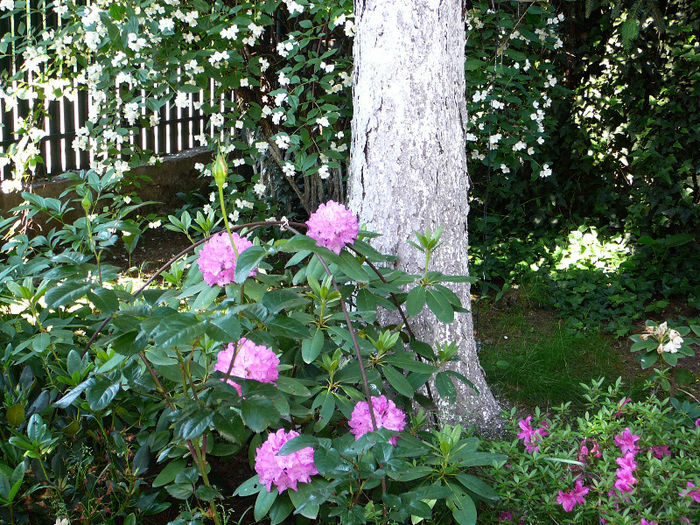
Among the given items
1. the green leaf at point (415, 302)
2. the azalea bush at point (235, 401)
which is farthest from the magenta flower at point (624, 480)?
the green leaf at point (415, 302)

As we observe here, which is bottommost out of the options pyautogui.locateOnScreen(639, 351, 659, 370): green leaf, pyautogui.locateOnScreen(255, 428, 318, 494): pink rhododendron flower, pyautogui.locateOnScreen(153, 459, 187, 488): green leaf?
pyautogui.locateOnScreen(153, 459, 187, 488): green leaf

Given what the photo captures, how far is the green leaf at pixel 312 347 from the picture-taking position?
5.85 feet

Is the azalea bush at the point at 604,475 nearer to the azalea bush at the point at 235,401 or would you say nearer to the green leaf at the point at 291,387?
the azalea bush at the point at 235,401

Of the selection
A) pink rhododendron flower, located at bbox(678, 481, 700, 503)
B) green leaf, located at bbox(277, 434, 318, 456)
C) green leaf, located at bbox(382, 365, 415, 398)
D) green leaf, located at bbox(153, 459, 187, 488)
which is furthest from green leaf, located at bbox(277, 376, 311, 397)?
pink rhododendron flower, located at bbox(678, 481, 700, 503)

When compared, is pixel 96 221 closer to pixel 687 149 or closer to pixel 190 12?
pixel 190 12

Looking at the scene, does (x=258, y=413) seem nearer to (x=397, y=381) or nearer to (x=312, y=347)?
(x=312, y=347)

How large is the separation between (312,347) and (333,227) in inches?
12.1

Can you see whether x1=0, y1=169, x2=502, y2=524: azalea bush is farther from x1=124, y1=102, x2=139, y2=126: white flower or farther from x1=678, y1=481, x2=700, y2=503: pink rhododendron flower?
x1=124, y1=102, x2=139, y2=126: white flower

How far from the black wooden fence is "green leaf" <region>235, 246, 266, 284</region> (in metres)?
3.47

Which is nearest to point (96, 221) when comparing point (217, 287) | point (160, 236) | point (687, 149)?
point (217, 287)

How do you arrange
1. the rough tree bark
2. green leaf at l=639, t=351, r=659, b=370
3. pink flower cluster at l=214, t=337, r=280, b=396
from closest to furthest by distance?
pink flower cluster at l=214, t=337, r=280, b=396, green leaf at l=639, t=351, r=659, b=370, the rough tree bark

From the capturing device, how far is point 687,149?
516 centimetres

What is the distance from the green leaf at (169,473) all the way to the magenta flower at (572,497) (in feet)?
3.24

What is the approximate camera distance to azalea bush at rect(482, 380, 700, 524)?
6.07 feet
